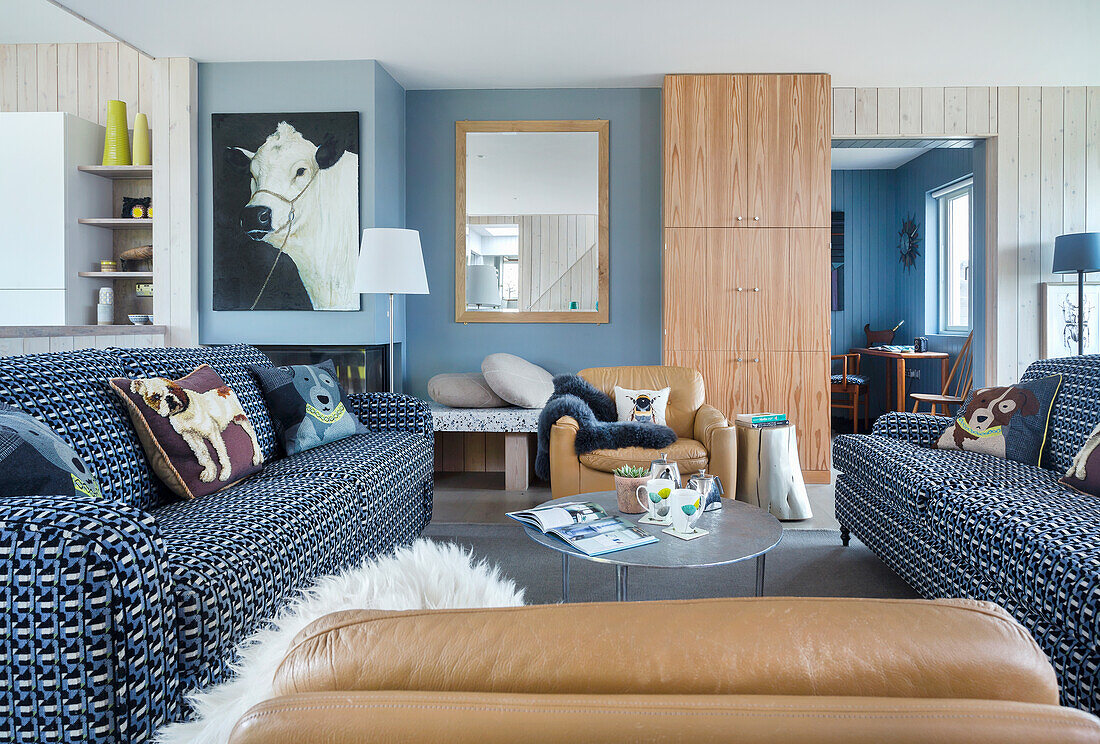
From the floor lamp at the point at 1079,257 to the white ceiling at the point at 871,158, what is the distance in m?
1.95

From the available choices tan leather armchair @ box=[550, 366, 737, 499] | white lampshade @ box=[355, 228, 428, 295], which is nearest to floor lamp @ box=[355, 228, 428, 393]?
white lampshade @ box=[355, 228, 428, 295]

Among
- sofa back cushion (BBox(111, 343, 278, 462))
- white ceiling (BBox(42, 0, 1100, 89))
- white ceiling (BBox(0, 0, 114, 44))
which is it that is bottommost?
sofa back cushion (BBox(111, 343, 278, 462))

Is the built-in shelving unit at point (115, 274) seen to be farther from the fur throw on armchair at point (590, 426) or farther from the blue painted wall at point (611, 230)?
the fur throw on armchair at point (590, 426)

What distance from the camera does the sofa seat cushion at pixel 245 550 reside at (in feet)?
4.48

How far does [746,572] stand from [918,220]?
5.09m

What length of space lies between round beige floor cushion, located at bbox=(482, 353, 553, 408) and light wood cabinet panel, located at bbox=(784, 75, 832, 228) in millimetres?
1991

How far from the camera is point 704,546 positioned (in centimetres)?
196

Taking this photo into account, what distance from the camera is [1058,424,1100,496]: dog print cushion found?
2096mm

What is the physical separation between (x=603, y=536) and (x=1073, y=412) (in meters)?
1.82

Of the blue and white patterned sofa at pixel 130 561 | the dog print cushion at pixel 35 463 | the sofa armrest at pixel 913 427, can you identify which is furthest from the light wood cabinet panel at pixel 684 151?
the dog print cushion at pixel 35 463

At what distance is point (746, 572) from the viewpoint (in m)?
2.75

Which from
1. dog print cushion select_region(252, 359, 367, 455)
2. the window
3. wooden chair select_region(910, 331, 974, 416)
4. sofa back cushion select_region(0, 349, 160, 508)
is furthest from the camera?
the window

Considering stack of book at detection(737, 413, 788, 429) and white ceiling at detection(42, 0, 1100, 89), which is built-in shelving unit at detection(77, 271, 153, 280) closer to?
white ceiling at detection(42, 0, 1100, 89)

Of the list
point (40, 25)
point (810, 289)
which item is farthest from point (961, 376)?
point (40, 25)
